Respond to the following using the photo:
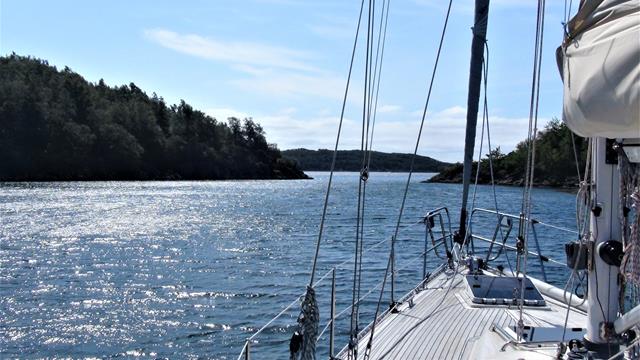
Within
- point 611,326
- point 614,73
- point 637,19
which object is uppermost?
point 637,19

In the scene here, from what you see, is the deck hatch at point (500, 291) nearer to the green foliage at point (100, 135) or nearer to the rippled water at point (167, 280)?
the rippled water at point (167, 280)

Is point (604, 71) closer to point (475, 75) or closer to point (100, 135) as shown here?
point (475, 75)

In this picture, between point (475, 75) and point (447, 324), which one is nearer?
point (447, 324)

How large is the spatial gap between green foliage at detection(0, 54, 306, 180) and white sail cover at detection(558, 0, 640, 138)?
91399mm

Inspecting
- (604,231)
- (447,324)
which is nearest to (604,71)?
(604,231)

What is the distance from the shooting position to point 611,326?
12.4 ft

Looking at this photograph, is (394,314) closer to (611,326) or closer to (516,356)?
(516,356)

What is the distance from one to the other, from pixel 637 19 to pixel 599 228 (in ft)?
4.26

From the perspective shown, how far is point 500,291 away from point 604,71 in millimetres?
4527

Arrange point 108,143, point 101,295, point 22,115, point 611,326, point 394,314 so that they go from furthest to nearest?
point 108,143 → point 22,115 → point 101,295 → point 394,314 → point 611,326

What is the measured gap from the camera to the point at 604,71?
3.20m

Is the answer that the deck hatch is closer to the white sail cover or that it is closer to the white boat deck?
the white boat deck

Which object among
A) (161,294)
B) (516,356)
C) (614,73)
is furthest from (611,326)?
(161,294)

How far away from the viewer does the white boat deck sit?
5.49 m
